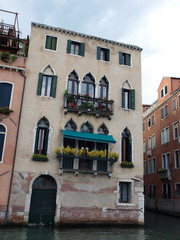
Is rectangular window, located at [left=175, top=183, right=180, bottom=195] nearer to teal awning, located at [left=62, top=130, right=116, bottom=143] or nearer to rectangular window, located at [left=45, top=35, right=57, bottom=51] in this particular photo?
teal awning, located at [left=62, top=130, right=116, bottom=143]

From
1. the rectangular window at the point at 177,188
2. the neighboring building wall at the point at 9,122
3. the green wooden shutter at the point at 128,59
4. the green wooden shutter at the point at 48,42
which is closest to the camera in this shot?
the neighboring building wall at the point at 9,122

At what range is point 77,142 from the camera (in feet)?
52.5

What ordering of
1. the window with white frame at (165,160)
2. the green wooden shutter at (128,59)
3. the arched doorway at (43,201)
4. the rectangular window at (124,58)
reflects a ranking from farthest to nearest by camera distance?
the window with white frame at (165,160) → the green wooden shutter at (128,59) → the rectangular window at (124,58) → the arched doorway at (43,201)

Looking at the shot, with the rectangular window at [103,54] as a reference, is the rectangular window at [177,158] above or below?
below

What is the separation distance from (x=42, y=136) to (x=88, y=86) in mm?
4845

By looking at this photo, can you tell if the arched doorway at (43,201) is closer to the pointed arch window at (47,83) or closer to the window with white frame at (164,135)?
the pointed arch window at (47,83)

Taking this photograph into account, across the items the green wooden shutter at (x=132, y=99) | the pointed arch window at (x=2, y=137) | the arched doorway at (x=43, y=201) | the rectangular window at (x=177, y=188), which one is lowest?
the arched doorway at (x=43, y=201)

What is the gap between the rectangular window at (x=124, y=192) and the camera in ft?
52.7

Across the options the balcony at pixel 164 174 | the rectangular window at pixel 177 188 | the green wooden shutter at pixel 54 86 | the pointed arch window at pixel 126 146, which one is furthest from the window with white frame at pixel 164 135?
the green wooden shutter at pixel 54 86

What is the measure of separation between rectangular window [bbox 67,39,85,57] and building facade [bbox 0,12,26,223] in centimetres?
344

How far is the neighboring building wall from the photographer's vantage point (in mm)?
14023

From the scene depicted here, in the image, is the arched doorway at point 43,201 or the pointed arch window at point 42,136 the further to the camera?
the pointed arch window at point 42,136

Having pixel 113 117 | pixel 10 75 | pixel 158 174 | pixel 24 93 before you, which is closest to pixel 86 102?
pixel 113 117

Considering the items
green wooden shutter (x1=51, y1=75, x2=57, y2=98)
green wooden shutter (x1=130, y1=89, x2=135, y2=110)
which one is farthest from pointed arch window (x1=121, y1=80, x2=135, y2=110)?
green wooden shutter (x1=51, y1=75, x2=57, y2=98)
